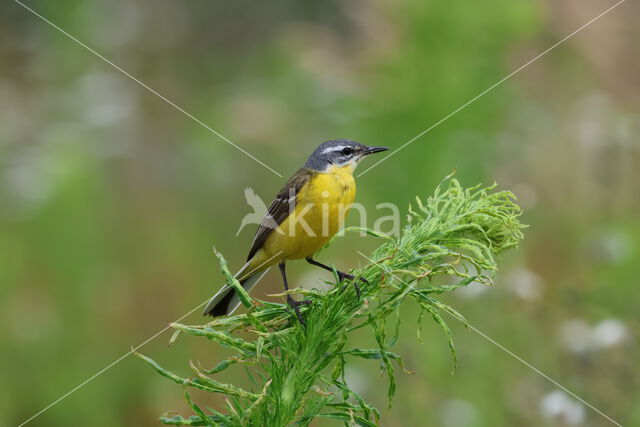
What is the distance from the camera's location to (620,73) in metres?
4.77

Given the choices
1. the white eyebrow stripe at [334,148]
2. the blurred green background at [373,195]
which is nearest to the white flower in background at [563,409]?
the blurred green background at [373,195]

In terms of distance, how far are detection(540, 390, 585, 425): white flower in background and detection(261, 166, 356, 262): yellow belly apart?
1.23 metres

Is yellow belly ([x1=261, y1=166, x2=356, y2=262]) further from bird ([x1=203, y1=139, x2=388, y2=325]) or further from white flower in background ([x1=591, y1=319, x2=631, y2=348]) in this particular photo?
white flower in background ([x1=591, y1=319, x2=631, y2=348])

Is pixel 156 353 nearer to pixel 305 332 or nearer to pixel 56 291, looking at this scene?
pixel 56 291

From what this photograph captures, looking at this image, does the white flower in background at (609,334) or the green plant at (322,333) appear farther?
the white flower in background at (609,334)

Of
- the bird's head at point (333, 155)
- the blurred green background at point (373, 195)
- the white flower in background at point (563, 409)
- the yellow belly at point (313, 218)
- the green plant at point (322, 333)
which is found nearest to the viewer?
the green plant at point (322, 333)

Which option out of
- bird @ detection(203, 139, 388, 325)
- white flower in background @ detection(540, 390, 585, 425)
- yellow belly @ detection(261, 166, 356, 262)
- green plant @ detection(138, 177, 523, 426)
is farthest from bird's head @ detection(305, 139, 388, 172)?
green plant @ detection(138, 177, 523, 426)

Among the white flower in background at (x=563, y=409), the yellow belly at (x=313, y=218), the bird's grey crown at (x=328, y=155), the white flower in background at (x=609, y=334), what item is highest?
the bird's grey crown at (x=328, y=155)

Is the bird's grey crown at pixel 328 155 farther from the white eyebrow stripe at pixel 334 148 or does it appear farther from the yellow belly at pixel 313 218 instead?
the yellow belly at pixel 313 218

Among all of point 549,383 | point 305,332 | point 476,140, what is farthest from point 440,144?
point 305,332

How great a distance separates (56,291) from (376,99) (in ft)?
7.96

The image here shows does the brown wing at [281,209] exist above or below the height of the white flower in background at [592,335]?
below

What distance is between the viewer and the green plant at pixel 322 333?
124 centimetres

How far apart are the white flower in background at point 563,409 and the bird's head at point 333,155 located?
134cm
